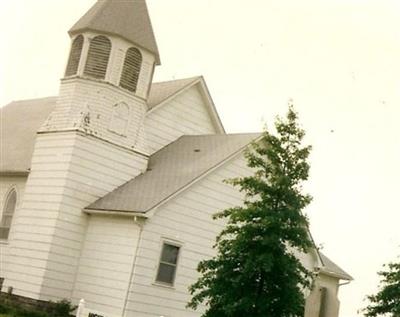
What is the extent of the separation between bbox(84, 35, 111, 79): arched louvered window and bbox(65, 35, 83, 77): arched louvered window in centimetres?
56

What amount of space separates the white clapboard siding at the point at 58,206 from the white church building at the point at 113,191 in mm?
40

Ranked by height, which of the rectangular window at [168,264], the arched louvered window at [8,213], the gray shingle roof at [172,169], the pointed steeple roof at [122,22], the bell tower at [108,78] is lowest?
the rectangular window at [168,264]

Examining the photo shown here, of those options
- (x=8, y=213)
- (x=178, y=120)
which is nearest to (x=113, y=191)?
(x=8, y=213)

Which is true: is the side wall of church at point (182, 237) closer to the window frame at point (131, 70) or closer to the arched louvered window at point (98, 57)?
the window frame at point (131, 70)

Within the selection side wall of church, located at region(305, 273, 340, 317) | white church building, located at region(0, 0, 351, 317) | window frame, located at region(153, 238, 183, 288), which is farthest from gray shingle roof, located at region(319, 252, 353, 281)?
side wall of church, located at region(305, 273, 340, 317)

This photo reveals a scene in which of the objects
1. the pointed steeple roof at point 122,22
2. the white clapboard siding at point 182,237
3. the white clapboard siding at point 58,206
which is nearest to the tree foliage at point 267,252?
the white clapboard siding at point 182,237

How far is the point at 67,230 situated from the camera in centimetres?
2416

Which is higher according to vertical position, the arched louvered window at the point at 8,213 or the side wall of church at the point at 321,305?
the arched louvered window at the point at 8,213

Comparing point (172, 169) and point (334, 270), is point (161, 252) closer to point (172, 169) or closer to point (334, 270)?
point (172, 169)

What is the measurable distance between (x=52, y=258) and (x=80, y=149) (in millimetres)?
4020

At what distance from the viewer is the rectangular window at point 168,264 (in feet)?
76.7

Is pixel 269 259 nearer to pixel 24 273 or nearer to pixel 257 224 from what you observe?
pixel 257 224

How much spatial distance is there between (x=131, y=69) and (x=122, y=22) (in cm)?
185

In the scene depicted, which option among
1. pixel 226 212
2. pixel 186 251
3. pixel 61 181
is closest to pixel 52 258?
pixel 61 181
